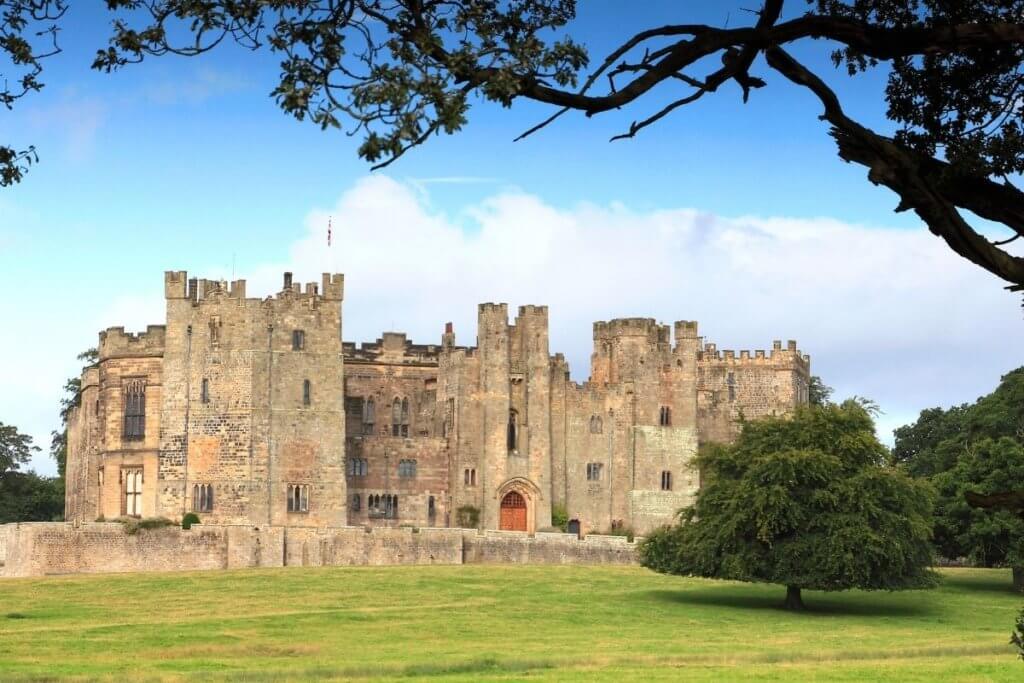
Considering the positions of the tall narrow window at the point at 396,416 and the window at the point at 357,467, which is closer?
the window at the point at 357,467

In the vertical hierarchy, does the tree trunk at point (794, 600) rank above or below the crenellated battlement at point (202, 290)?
below

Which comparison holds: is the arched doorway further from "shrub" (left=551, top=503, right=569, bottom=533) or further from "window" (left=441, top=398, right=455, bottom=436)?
"window" (left=441, top=398, right=455, bottom=436)

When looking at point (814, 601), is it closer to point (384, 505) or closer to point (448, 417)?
point (448, 417)

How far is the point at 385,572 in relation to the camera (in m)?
69.5

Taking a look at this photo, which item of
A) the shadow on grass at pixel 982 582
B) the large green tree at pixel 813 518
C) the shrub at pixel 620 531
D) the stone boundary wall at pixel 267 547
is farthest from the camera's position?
the shrub at pixel 620 531

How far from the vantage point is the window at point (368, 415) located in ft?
282

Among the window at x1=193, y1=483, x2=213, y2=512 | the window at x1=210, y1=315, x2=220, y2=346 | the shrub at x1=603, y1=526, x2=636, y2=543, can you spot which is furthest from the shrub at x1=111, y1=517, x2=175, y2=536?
the shrub at x1=603, y1=526, x2=636, y2=543

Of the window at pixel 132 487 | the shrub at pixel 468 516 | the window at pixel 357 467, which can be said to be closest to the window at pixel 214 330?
the window at pixel 132 487

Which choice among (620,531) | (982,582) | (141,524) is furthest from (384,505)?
(982,582)

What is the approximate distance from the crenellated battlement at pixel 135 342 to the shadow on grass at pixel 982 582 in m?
32.3

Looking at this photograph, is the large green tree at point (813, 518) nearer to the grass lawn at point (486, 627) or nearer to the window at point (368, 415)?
the grass lawn at point (486, 627)

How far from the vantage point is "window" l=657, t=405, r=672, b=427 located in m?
87.5

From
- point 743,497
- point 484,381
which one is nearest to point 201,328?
point 484,381

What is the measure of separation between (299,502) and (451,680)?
4011cm
